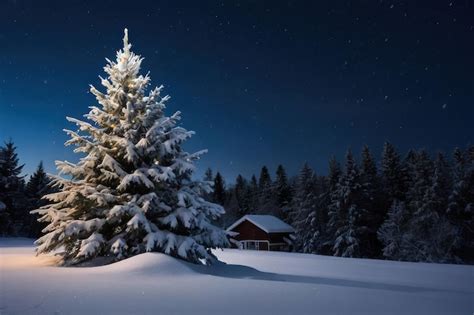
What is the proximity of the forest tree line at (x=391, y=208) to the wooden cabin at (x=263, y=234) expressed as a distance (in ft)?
7.73

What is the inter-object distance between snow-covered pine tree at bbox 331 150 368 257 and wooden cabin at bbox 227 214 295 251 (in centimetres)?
758

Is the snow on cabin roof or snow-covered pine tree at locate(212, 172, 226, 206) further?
snow-covered pine tree at locate(212, 172, 226, 206)

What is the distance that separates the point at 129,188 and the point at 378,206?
38.3 m

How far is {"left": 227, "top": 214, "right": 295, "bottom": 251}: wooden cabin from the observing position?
161 feet

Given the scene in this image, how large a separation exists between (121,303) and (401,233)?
121ft

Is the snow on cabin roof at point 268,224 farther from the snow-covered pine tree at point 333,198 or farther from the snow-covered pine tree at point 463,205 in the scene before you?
the snow-covered pine tree at point 463,205

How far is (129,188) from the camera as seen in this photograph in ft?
45.0

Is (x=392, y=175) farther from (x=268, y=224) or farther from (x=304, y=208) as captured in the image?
(x=268, y=224)

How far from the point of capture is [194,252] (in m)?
12.9

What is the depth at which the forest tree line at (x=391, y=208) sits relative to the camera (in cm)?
3712

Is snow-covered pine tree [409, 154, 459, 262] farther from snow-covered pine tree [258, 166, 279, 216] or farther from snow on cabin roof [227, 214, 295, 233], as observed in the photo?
snow-covered pine tree [258, 166, 279, 216]

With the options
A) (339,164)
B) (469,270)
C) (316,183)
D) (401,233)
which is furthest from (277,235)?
(469,270)

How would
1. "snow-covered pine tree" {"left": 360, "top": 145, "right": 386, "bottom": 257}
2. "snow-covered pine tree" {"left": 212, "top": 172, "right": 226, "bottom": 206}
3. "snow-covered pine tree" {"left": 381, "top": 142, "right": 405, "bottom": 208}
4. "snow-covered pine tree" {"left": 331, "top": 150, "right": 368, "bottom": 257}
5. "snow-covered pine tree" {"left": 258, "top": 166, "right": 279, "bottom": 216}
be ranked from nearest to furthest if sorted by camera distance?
"snow-covered pine tree" {"left": 331, "top": 150, "right": 368, "bottom": 257}, "snow-covered pine tree" {"left": 360, "top": 145, "right": 386, "bottom": 257}, "snow-covered pine tree" {"left": 381, "top": 142, "right": 405, "bottom": 208}, "snow-covered pine tree" {"left": 258, "top": 166, "right": 279, "bottom": 216}, "snow-covered pine tree" {"left": 212, "top": 172, "right": 226, "bottom": 206}

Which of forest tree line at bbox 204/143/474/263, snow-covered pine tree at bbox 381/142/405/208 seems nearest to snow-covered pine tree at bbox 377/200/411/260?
forest tree line at bbox 204/143/474/263
